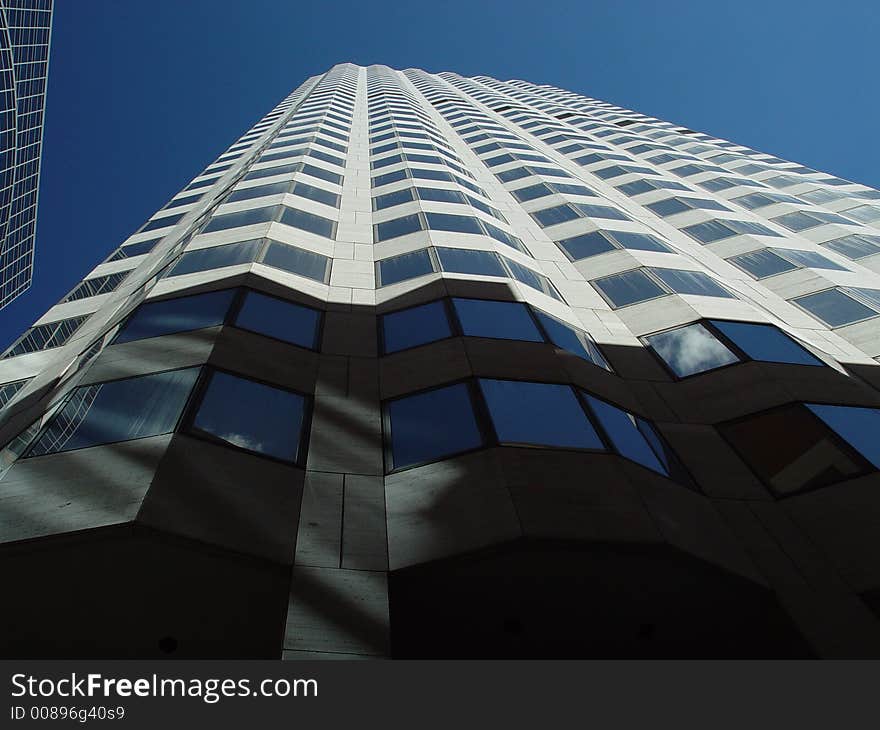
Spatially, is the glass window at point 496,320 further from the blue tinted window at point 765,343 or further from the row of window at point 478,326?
the blue tinted window at point 765,343

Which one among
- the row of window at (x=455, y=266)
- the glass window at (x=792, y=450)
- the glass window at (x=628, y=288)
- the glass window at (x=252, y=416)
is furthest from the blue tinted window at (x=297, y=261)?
the glass window at (x=792, y=450)

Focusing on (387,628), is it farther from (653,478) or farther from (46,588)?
(653,478)

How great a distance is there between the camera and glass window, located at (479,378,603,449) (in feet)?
38.9

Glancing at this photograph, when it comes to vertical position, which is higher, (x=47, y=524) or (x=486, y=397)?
(x=486, y=397)

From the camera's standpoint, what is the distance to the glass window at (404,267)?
742 inches

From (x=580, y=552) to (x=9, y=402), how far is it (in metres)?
14.9

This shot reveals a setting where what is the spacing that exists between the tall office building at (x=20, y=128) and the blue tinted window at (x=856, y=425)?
86355 millimetres

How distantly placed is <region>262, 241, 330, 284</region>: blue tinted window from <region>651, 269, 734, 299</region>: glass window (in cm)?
1035

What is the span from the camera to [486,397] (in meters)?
12.9

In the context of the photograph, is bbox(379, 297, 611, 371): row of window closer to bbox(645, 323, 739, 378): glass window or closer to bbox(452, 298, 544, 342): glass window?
bbox(452, 298, 544, 342): glass window

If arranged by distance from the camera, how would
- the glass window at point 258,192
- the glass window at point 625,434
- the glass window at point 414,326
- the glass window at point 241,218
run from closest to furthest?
the glass window at point 625,434, the glass window at point 414,326, the glass window at point 241,218, the glass window at point 258,192

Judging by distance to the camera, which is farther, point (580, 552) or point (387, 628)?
point (580, 552)

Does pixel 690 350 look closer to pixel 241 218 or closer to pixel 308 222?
pixel 308 222
